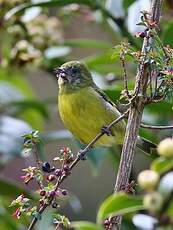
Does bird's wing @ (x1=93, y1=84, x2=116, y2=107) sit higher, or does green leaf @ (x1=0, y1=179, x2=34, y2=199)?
bird's wing @ (x1=93, y1=84, x2=116, y2=107)

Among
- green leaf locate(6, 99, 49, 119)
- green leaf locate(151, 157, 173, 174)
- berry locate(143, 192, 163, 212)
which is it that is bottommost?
berry locate(143, 192, 163, 212)

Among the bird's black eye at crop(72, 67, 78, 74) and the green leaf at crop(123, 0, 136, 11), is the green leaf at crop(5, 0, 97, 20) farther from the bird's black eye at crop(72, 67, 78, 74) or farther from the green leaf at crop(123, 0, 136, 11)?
the bird's black eye at crop(72, 67, 78, 74)

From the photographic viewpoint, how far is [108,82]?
114 inches

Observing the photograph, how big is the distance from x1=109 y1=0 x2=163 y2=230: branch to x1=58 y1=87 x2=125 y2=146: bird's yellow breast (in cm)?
99

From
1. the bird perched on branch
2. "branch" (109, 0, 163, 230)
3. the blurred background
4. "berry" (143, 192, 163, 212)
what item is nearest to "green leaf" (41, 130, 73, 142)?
the blurred background

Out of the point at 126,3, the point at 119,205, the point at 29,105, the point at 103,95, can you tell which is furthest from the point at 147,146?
the point at 119,205

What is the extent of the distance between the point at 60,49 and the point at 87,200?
2561 millimetres

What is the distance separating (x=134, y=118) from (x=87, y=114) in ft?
3.86

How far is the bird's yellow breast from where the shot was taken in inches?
93.4

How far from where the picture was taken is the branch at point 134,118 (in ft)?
4.04

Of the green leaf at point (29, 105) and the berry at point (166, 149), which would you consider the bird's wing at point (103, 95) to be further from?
the berry at point (166, 149)

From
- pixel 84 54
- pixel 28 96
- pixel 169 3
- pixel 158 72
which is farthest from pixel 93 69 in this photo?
pixel 84 54

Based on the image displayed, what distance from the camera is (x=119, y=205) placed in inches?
31.9

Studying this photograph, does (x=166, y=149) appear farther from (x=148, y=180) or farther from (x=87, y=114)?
(x=87, y=114)
